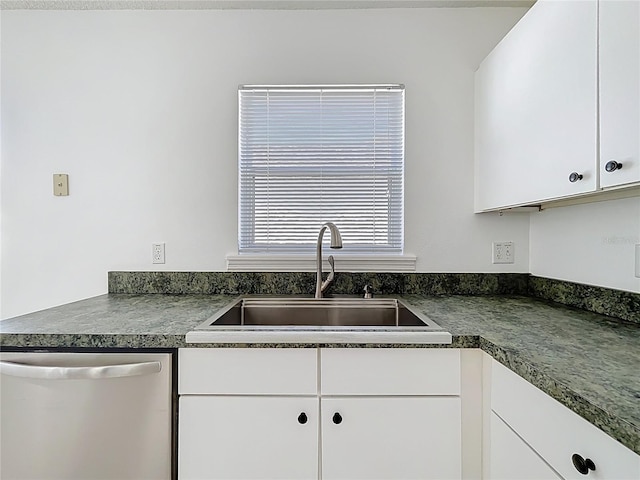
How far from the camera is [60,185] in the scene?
1.84 m

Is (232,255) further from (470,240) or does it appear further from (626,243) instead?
(626,243)

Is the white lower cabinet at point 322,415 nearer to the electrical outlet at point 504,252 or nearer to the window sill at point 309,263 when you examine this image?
the window sill at point 309,263

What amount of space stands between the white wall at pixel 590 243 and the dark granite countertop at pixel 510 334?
0.51 ft

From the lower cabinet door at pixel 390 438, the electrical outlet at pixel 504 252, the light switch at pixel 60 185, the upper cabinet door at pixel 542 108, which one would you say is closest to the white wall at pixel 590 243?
the electrical outlet at pixel 504 252

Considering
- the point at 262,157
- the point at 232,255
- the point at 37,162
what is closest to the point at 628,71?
the point at 262,157

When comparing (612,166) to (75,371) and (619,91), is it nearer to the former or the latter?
(619,91)

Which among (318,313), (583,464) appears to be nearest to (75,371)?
(318,313)

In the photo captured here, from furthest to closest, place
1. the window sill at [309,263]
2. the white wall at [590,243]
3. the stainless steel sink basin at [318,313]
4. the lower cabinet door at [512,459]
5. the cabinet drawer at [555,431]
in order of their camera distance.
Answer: the window sill at [309,263] < the stainless steel sink basin at [318,313] < the white wall at [590,243] < the lower cabinet door at [512,459] < the cabinet drawer at [555,431]

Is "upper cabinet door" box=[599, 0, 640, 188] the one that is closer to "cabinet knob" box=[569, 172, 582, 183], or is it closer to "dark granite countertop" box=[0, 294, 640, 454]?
"cabinet knob" box=[569, 172, 582, 183]

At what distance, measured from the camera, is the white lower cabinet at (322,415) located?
1.11 metres

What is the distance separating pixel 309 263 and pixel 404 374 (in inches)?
32.7

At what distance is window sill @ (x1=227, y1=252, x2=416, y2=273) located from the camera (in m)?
1.80

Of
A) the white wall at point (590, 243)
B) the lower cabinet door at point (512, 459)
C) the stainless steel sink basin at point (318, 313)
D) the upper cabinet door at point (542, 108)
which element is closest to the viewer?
the lower cabinet door at point (512, 459)

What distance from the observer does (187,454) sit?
112 cm
